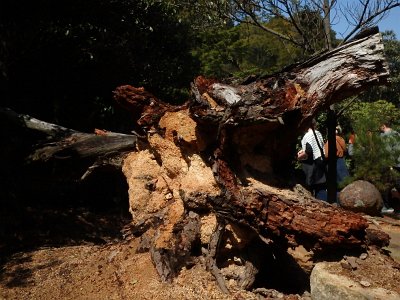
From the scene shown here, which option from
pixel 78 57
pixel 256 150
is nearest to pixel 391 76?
pixel 78 57

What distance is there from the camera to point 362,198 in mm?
7484

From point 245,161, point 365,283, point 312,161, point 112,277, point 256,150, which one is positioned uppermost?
point 256,150

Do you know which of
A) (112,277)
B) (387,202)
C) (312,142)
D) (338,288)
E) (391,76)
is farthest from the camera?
(391,76)

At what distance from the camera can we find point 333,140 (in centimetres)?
715

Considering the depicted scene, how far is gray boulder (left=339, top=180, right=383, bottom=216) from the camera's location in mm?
7477

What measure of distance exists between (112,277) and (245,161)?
1.63m

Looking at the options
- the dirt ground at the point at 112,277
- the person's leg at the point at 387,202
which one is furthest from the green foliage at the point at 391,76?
the dirt ground at the point at 112,277

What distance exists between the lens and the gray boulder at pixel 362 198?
294 inches

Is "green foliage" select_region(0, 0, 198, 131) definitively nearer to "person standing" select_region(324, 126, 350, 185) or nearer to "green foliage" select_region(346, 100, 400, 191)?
"person standing" select_region(324, 126, 350, 185)

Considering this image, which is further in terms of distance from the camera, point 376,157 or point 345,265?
point 376,157

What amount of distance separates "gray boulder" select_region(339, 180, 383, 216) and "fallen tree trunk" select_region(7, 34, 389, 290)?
3.23 m

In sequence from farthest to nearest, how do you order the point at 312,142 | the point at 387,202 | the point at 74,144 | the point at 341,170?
1. the point at 387,202
2. the point at 341,170
3. the point at 312,142
4. the point at 74,144

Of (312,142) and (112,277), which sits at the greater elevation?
(312,142)

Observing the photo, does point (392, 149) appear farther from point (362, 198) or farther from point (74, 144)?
point (74, 144)
